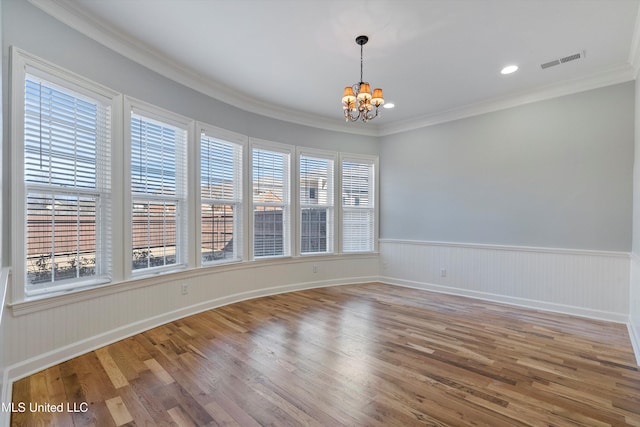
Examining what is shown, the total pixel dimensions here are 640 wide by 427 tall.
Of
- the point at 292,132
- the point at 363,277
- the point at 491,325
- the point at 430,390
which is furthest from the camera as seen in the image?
the point at 363,277

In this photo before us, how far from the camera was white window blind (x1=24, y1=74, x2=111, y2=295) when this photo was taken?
2490 millimetres

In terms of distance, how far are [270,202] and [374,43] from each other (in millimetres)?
2780

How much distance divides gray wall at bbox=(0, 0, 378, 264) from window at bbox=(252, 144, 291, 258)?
336 mm

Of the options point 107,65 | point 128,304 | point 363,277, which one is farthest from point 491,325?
point 107,65

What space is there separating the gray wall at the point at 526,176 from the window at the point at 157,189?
3777mm

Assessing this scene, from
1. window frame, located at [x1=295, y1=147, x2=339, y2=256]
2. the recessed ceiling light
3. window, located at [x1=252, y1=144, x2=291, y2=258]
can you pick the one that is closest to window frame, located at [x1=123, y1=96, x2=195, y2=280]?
window, located at [x1=252, y1=144, x2=291, y2=258]

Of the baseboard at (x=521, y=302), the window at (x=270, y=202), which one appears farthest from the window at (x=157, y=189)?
the baseboard at (x=521, y=302)

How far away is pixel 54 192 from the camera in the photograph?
8.51ft

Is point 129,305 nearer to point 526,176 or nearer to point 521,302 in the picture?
point 521,302

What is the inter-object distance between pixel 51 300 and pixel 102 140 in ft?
4.98

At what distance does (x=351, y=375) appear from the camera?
8.14ft

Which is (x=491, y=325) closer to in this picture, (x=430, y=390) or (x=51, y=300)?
(x=430, y=390)

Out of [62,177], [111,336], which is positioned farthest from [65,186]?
[111,336]

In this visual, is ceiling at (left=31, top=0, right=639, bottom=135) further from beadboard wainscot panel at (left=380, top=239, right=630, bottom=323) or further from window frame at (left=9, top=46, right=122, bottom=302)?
beadboard wainscot panel at (left=380, top=239, right=630, bottom=323)
